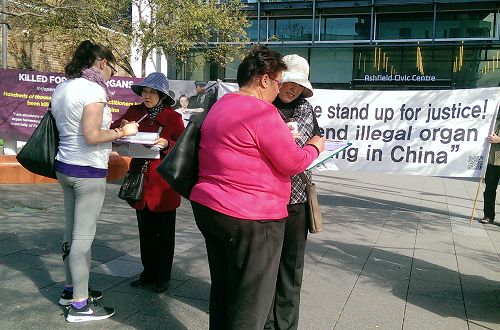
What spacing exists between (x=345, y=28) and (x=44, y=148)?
54.5 ft

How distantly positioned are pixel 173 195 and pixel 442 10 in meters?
16.3

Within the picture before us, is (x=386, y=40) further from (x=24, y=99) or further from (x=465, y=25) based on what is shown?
(x=24, y=99)

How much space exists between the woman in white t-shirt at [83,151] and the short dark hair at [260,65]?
1.27 metres

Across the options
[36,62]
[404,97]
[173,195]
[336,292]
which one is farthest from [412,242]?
[36,62]

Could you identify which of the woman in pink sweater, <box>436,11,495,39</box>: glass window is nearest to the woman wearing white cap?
the woman in pink sweater

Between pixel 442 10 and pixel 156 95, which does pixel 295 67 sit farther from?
pixel 442 10

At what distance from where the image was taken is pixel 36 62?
1553 cm

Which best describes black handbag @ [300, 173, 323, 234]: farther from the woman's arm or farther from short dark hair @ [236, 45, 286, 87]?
the woman's arm

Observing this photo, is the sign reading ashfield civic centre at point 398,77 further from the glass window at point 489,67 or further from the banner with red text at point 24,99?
the banner with red text at point 24,99

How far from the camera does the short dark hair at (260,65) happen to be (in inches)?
97.6

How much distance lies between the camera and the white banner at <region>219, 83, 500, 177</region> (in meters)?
6.08

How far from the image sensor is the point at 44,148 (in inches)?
135

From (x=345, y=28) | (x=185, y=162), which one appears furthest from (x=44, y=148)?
(x=345, y=28)

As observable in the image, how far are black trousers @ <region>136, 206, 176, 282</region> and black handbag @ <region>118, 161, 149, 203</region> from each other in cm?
18
